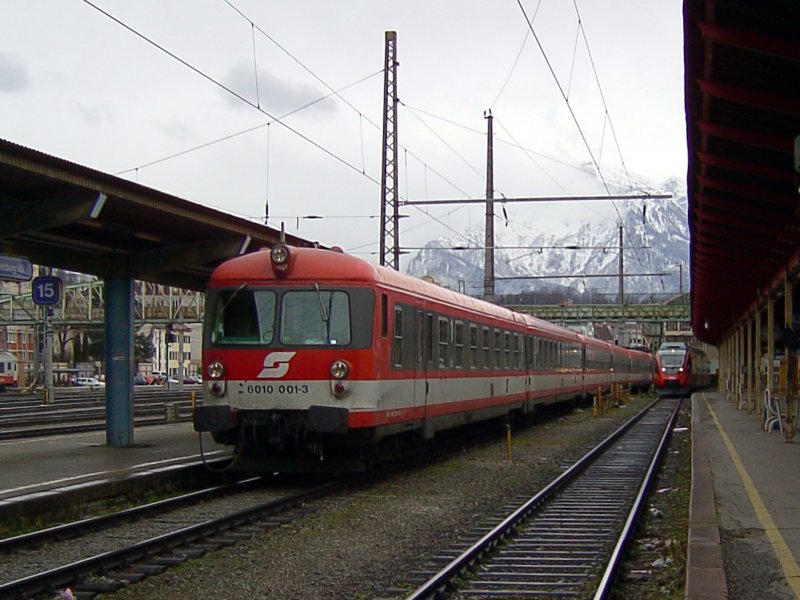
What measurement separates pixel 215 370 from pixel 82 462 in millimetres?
2641

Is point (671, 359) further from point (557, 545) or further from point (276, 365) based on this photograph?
point (557, 545)

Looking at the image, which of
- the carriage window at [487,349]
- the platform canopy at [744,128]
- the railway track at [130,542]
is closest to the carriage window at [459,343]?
the carriage window at [487,349]

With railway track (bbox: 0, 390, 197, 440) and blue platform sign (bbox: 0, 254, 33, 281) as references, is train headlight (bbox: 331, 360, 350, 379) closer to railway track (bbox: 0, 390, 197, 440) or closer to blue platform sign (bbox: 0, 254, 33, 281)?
blue platform sign (bbox: 0, 254, 33, 281)

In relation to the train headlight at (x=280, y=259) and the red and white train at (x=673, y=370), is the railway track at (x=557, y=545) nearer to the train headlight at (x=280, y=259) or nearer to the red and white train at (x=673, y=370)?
the train headlight at (x=280, y=259)

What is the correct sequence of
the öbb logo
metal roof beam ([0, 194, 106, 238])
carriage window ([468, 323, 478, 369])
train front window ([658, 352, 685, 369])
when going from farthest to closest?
train front window ([658, 352, 685, 369]) < carriage window ([468, 323, 478, 369]) < the öbb logo < metal roof beam ([0, 194, 106, 238])

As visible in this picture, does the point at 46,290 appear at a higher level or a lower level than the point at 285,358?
higher

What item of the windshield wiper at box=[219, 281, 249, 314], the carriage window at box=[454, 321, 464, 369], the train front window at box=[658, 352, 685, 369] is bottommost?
the train front window at box=[658, 352, 685, 369]

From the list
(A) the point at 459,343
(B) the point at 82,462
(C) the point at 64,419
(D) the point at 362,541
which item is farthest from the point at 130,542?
(C) the point at 64,419

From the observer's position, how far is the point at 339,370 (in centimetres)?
1360

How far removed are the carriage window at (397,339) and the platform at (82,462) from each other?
113 inches

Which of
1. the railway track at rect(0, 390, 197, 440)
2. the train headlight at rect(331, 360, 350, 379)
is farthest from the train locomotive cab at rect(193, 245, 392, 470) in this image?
the railway track at rect(0, 390, 197, 440)

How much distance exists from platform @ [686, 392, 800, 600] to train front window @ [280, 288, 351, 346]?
14.9 ft

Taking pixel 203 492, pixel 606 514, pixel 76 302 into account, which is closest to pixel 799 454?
pixel 606 514

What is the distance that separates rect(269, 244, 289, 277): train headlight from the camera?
14.0m
